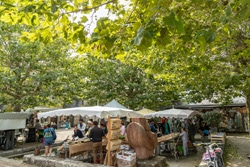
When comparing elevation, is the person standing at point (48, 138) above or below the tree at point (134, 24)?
below

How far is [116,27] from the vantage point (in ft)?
11.9

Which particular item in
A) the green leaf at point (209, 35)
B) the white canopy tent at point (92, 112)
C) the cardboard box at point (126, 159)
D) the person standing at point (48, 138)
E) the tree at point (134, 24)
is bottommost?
the cardboard box at point (126, 159)

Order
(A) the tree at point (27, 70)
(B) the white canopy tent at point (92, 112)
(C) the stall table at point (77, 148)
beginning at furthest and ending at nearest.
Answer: (A) the tree at point (27, 70)
(B) the white canopy tent at point (92, 112)
(C) the stall table at point (77, 148)

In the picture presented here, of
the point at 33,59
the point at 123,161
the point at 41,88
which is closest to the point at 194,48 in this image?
the point at 123,161

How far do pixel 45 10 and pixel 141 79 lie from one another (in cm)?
1383

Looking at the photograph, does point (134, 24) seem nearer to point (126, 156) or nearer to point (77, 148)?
point (126, 156)

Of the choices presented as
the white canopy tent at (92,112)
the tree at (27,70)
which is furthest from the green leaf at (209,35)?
the tree at (27,70)

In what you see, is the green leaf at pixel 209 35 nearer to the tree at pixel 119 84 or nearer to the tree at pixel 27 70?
the tree at pixel 27 70

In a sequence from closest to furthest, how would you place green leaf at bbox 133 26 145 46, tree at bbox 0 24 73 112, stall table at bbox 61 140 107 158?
green leaf at bbox 133 26 145 46 < stall table at bbox 61 140 107 158 < tree at bbox 0 24 73 112

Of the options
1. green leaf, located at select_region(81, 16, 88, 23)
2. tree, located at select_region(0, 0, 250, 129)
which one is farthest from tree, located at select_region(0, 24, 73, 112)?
green leaf, located at select_region(81, 16, 88, 23)

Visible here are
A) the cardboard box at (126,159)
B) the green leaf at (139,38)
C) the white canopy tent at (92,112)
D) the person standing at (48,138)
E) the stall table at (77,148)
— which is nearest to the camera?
the green leaf at (139,38)

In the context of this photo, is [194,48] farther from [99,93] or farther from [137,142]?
[99,93]

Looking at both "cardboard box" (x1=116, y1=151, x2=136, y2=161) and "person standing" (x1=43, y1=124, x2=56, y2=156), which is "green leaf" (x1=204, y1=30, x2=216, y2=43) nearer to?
"cardboard box" (x1=116, y1=151, x2=136, y2=161)

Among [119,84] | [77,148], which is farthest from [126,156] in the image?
[119,84]
